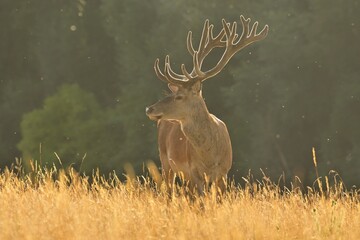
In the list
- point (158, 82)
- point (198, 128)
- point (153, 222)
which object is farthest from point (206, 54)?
point (158, 82)

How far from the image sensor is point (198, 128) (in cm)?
981

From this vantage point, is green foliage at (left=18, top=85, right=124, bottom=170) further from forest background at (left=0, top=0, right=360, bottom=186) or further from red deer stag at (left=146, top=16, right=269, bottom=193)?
red deer stag at (left=146, top=16, right=269, bottom=193)

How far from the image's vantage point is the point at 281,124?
2378 cm

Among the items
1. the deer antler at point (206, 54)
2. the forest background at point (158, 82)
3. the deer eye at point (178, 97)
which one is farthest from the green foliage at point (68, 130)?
the deer eye at point (178, 97)

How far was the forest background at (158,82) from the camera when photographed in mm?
23203

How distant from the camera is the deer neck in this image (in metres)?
9.78

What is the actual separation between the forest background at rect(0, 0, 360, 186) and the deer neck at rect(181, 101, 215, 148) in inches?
480

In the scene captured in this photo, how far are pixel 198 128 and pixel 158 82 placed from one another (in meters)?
17.5

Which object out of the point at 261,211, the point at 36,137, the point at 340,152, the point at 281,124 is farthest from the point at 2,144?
the point at 261,211

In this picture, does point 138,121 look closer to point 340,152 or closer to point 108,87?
point 108,87

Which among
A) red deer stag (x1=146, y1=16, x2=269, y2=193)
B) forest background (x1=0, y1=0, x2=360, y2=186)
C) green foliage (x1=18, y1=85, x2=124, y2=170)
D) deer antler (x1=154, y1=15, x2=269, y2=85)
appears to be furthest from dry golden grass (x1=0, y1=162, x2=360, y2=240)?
green foliage (x1=18, y1=85, x2=124, y2=170)

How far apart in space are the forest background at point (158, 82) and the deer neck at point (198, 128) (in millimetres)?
12184

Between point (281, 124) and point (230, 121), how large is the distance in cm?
186

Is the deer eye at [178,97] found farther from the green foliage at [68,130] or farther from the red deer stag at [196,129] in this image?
the green foliage at [68,130]
